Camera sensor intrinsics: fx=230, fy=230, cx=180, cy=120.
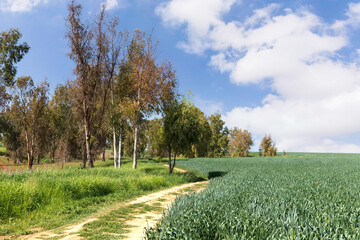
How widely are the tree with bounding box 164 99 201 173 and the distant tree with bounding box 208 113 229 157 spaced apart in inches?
1893

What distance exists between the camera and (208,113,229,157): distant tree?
234 feet

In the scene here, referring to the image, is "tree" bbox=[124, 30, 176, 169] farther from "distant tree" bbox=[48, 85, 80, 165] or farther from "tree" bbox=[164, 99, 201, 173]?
"distant tree" bbox=[48, 85, 80, 165]

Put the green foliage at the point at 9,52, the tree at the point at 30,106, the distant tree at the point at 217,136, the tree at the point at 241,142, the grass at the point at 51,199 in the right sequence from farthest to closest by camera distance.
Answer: the tree at the point at 241,142 < the distant tree at the point at 217,136 < the tree at the point at 30,106 < the green foliage at the point at 9,52 < the grass at the point at 51,199

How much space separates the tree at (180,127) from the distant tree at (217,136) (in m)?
48.1

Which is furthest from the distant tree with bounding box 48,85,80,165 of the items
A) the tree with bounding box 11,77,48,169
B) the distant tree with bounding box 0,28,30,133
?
the distant tree with bounding box 0,28,30,133

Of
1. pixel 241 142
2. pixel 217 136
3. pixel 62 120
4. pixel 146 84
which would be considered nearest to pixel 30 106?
pixel 62 120

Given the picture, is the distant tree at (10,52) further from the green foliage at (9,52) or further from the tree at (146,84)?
the tree at (146,84)

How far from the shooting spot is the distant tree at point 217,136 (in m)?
71.4

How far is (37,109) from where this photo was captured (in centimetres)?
3159

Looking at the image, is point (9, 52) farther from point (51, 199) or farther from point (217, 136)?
point (217, 136)

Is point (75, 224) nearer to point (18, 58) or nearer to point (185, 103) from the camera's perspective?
point (185, 103)

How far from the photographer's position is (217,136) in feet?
237

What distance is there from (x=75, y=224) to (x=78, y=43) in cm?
1979

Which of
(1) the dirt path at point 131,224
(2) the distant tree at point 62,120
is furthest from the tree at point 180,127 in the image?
(2) the distant tree at point 62,120
